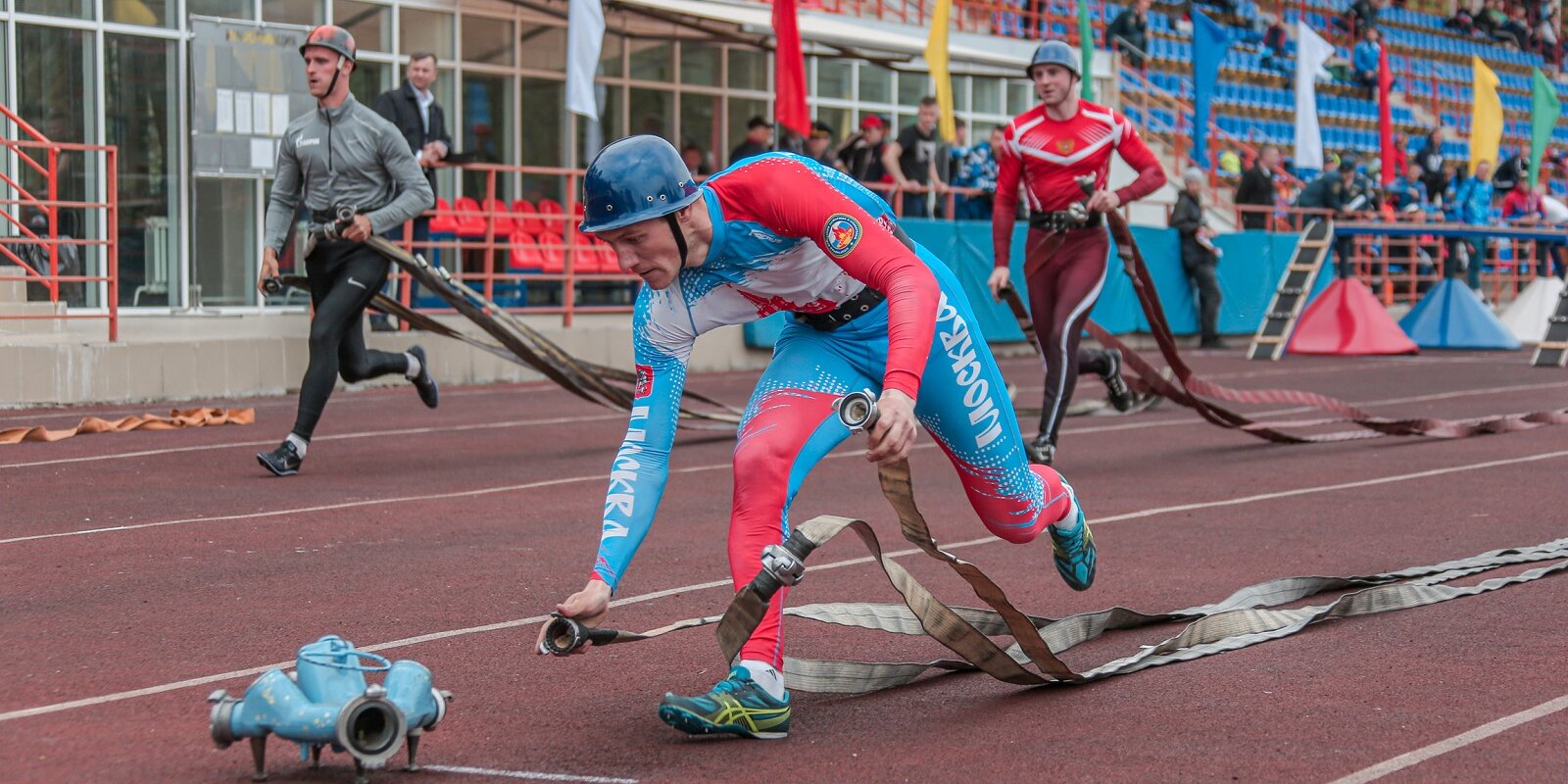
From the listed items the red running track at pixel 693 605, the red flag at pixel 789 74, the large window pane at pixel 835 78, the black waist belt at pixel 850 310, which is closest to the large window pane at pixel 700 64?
the large window pane at pixel 835 78

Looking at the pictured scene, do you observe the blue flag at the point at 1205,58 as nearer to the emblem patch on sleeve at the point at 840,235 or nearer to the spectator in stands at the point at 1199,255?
the spectator in stands at the point at 1199,255

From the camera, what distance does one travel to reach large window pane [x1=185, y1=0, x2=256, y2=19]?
19.3 m

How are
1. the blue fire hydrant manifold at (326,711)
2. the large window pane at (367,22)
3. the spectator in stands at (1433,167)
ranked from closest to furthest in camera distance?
the blue fire hydrant manifold at (326,711) < the large window pane at (367,22) < the spectator in stands at (1433,167)

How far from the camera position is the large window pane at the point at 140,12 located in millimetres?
18734

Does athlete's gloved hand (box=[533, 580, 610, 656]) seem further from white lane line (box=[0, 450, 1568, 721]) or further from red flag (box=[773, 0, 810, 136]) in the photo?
red flag (box=[773, 0, 810, 136])

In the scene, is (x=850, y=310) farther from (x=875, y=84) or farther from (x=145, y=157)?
(x=875, y=84)

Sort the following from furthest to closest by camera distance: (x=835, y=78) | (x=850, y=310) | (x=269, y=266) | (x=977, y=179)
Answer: (x=835, y=78) → (x=977, y=179) → (x=269, y=266) → (x=850, y=310)

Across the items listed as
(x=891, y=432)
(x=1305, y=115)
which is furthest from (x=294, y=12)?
(x=891, y=432)

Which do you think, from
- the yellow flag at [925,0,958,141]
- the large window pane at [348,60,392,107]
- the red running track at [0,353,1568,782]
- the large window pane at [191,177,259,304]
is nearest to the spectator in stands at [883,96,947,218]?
the yellow flag at [925,0,958,141]

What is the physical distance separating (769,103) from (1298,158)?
744 cm

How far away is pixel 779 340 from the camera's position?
17.0 feet

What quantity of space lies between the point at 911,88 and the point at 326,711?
25.0 meters

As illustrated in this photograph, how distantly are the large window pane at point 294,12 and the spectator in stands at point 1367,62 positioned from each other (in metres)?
26.1

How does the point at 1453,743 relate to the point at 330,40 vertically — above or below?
below
